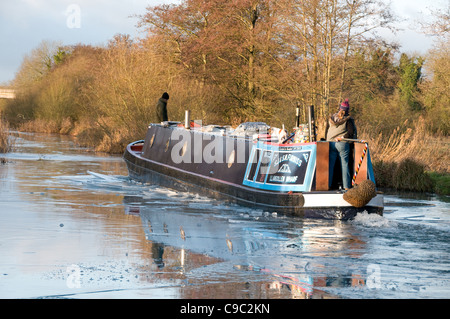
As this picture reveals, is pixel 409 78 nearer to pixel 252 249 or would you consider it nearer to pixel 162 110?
pixel 162 110

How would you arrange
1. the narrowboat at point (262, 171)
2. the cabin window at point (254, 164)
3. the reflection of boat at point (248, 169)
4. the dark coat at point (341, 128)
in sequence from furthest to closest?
the cabin window at point (254, 164)
the dark coat at point (341, 128)
the reflection of boat at point (248, 169)
the narrowboat at point (262, 171)

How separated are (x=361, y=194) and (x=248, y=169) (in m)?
3.30

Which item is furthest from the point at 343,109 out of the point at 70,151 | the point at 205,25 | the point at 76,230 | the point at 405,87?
the point at 405,87

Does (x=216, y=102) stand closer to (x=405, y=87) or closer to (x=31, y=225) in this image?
(x=405, y=87)

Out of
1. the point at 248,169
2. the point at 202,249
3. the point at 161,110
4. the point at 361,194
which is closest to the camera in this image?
the point at 202,249

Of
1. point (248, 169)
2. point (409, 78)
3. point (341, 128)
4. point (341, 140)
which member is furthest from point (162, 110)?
point (409, 78)

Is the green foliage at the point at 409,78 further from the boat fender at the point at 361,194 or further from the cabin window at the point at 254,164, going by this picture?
the boat fender at the point at 361,194

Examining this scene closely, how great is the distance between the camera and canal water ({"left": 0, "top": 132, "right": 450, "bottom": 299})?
765cm

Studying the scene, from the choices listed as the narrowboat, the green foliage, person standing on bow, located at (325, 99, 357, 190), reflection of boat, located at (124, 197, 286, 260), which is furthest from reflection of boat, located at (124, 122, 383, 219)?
the green foliage

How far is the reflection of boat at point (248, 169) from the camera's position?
13.0m

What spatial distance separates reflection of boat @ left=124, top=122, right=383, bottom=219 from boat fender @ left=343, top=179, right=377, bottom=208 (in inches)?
3.4

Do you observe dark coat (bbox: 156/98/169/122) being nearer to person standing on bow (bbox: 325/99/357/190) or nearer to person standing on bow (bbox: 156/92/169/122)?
person standing on bow (bbox: 156/92/169/122)

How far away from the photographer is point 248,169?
15.1 m

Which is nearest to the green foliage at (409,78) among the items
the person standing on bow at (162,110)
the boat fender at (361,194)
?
the person standing on bow at (162,110)
